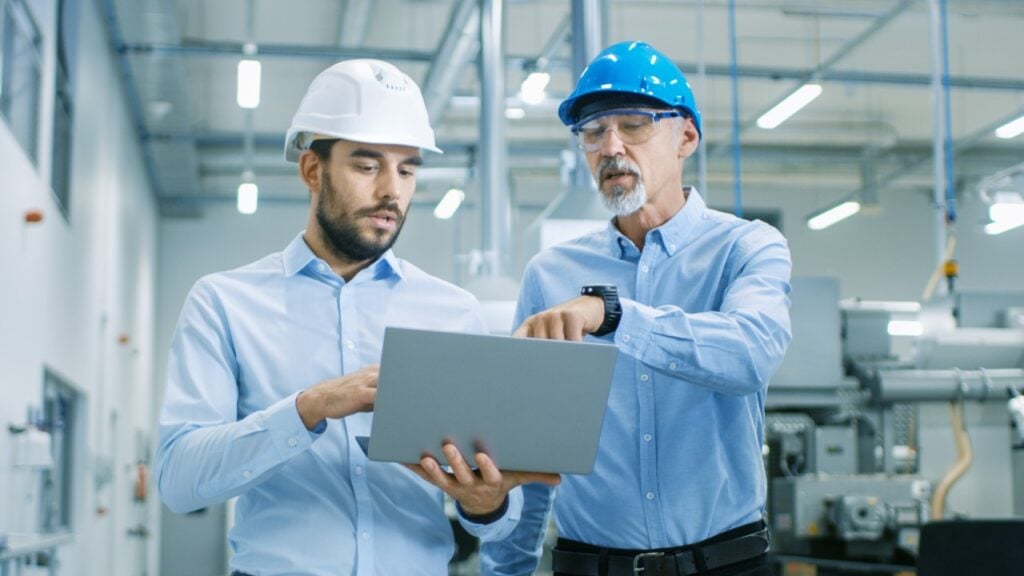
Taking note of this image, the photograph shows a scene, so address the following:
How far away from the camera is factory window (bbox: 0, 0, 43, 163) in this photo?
5.37m

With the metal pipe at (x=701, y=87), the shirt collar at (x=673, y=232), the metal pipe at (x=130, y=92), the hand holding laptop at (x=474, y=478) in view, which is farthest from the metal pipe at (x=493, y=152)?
the hand holding laptop at (x=474, y=478)

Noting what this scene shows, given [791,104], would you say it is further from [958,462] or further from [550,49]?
[958,462]

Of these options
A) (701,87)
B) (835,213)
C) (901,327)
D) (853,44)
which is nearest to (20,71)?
(701,87)

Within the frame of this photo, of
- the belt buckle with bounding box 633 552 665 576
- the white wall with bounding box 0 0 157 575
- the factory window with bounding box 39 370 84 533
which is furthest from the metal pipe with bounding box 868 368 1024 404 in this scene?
the factory window with bounding box 39 370 84 533

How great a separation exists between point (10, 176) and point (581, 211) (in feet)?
8.14

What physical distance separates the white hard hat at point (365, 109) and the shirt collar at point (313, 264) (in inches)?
6.8

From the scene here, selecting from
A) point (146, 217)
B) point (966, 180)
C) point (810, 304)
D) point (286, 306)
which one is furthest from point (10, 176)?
point (966, 180)

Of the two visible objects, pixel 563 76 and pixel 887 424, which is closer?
pixel 887 424

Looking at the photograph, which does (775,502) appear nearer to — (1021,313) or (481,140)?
(1021,313)

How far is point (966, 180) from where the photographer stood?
14.0 m

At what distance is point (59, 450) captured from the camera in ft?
24.5

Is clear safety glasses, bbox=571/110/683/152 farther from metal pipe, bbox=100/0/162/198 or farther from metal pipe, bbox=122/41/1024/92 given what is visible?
metal pipe, bbox=100/0/162/198

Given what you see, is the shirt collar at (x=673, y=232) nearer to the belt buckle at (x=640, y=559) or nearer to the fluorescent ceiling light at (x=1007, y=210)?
the belt buckle at (x=640, y=559)

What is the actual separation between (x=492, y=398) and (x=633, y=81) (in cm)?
79
